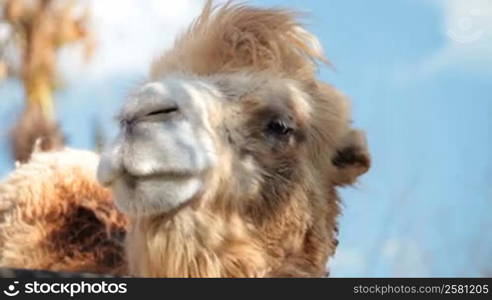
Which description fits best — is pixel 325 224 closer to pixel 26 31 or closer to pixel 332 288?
pixel 332 288

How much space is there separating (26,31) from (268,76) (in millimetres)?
11864

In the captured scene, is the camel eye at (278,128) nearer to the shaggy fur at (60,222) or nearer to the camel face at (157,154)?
the camel face at (157,154)

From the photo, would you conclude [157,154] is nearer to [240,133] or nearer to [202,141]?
[202,141]

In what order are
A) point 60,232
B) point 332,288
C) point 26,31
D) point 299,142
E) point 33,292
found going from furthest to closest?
point 26,31
point 60,232
point 299,142
point 332,288
point 33,292

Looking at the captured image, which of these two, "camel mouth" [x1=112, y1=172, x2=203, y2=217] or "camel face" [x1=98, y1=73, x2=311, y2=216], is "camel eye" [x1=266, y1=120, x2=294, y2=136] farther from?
"camel mouth" [x1=112, y1=172, x2=203, y2=217]

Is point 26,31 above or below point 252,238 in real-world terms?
above

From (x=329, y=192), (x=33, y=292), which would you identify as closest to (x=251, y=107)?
(x=329, y=192)

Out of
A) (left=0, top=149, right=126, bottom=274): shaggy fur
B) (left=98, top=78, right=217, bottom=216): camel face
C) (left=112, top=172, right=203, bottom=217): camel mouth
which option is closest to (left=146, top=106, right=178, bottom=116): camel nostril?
(left=98, top=78, right=217, bottom=216): camel face

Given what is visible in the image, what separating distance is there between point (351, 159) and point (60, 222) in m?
1.73

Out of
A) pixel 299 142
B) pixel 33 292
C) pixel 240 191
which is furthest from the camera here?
pixel 299 142

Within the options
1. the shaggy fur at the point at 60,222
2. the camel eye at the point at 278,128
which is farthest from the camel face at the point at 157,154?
the shaggy fur at the point at 60,222

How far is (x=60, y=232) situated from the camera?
5.92 m

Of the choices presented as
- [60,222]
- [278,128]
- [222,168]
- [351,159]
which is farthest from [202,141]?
[60,222]

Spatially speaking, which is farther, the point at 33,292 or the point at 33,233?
the point at 33,233
